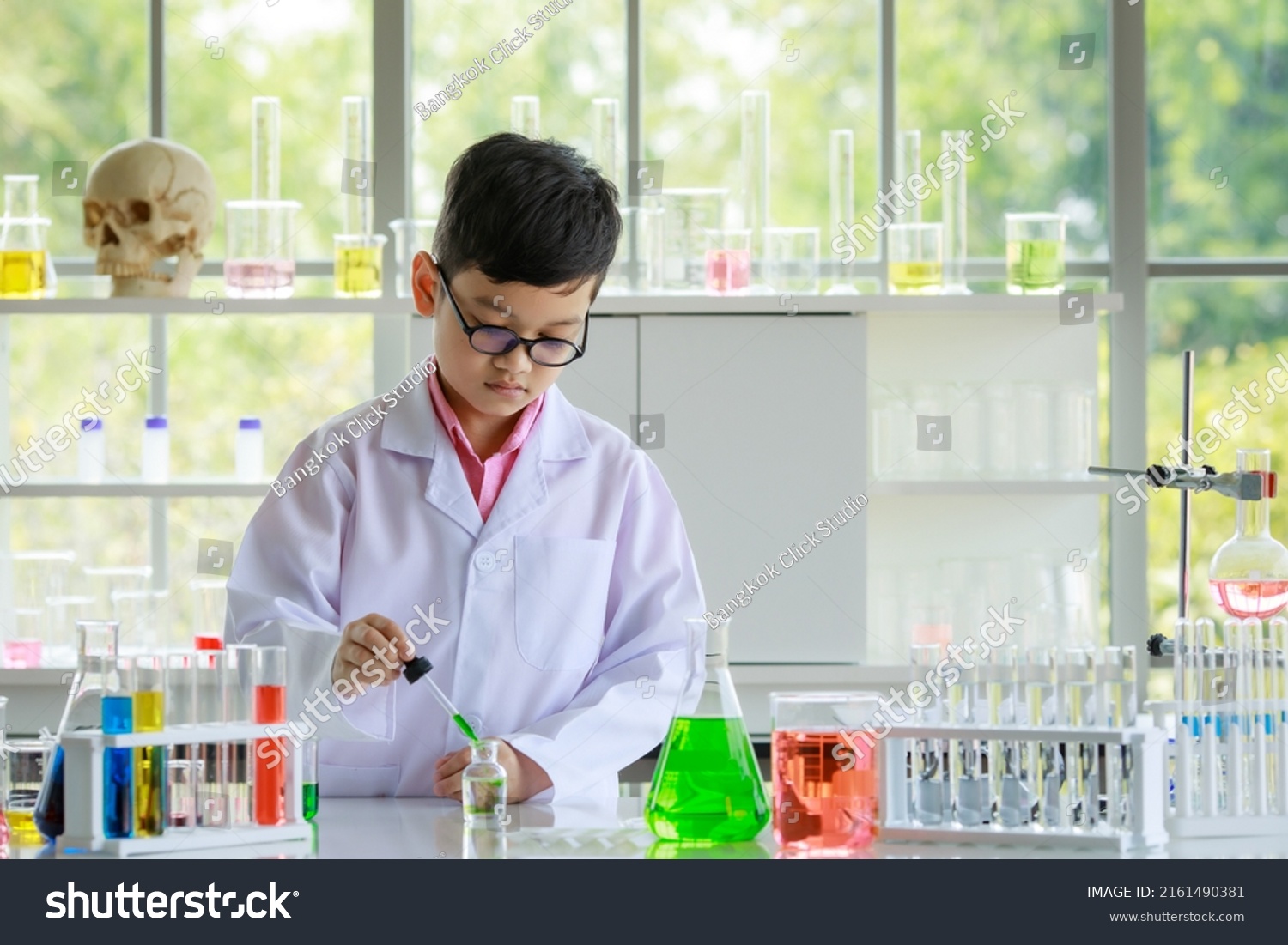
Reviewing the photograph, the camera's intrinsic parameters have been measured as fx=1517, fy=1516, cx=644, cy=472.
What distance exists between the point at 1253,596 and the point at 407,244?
1967 mm

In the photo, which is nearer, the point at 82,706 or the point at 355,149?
the point at 82,706

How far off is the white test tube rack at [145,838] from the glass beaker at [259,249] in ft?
6.15

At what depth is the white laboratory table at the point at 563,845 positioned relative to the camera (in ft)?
4.01

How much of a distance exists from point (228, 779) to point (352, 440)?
0.67 meters

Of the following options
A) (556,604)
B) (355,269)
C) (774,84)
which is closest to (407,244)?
(355,269)

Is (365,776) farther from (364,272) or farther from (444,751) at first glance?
(364,272)

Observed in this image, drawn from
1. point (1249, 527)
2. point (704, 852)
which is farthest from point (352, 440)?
point (1249, 527)

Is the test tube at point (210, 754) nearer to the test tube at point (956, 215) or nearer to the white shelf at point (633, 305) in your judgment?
the white shelf at point (633, 305)

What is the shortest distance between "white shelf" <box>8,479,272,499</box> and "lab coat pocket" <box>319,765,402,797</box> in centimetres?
129

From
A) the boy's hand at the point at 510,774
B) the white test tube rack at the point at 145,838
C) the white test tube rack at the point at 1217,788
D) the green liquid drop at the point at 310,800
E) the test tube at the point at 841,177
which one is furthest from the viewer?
the test tube at the point at 841,177

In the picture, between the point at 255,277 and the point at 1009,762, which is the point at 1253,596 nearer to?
the point at 1009,762

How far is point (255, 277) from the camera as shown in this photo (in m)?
2.99

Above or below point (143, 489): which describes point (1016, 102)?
above

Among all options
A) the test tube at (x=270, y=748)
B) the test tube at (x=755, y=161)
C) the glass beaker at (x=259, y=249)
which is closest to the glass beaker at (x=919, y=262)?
the test tube at (x=755, y=161)
